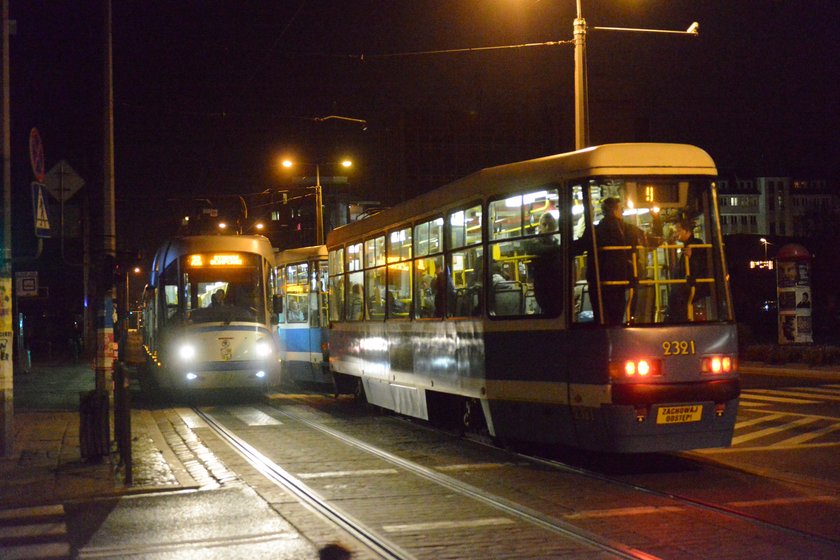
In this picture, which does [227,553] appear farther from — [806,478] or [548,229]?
[806,478]

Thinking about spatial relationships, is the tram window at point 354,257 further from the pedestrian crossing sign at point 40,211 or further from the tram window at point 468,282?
the pedestrian crossing sign at point 40,211

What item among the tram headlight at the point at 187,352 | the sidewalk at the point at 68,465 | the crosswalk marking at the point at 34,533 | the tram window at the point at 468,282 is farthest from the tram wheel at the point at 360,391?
the crosswalk marking at the point at 34,533


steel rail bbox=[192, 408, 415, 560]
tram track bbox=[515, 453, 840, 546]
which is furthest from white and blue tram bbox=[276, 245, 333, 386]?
tram track bbox=[515, 453, 840, 546]

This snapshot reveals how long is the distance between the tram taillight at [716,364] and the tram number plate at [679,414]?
39 cm

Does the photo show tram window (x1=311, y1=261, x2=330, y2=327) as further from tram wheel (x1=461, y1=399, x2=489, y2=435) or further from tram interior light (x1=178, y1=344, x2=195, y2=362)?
tram wheel (x1=461, y1=399, x2=489, y2=435)

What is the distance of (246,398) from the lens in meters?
23.1

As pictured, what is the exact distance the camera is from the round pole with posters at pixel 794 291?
31328mm

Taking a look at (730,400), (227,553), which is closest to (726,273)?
(730,400)

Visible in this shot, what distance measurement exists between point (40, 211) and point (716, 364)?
8714 millimetres

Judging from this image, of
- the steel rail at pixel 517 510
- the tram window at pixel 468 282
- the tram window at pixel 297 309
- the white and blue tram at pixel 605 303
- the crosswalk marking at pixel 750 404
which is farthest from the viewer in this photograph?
the tram window at pixel 297 309

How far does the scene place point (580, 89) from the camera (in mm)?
17750

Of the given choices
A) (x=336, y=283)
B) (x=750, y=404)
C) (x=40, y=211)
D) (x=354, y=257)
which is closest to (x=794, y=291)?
(x=750, y=404)

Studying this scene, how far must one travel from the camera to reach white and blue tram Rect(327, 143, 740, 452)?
1031 centimetres

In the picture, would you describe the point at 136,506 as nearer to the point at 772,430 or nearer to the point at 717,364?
the point at 717,364
